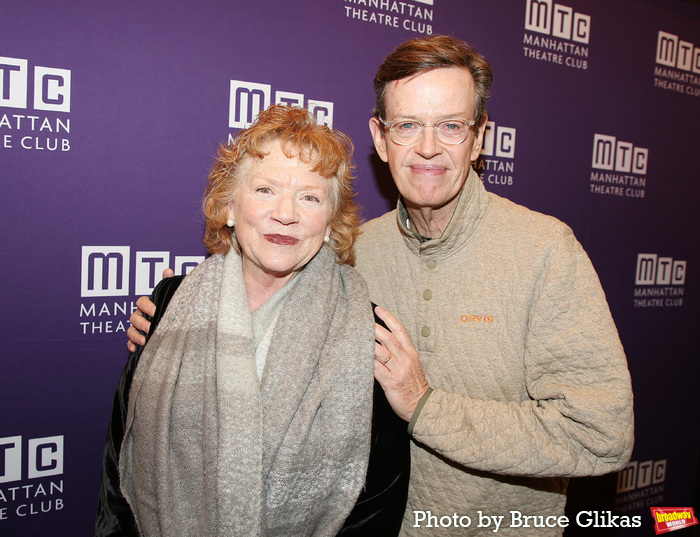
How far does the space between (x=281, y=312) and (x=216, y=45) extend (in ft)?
3.54

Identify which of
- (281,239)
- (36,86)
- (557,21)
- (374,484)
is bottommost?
(374,484)

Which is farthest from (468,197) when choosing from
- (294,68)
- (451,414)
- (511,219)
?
(294,68)

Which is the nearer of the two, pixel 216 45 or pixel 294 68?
pixel 216 45

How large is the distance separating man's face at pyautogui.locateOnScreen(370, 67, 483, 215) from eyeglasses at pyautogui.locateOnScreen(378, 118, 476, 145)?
0.5 inches

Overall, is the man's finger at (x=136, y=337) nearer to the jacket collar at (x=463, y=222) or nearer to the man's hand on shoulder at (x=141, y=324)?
the man's hand on shoulder at (x=141, y=324)

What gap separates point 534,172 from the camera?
254 cm

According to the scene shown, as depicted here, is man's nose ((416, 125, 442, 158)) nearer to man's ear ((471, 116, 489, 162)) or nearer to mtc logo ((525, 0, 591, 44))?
man's ear ((471, 116, 489, 162))

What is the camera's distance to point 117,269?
1.79 meters

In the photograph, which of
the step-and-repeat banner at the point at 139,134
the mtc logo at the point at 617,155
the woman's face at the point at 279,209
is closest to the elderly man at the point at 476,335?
the woman's face at the point at 279,209

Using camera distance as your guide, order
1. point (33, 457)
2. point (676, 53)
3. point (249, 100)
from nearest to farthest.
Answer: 1. point (33, 457)
2. point (249, 100)
3. point (676, 53)

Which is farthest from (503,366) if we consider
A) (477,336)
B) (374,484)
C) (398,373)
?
(374,484)

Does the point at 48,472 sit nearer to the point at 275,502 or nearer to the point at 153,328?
the point at 153,328

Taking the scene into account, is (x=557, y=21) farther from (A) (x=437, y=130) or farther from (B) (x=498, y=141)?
(A) (x=437, y=130)

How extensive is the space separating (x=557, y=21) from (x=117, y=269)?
7.74ft
